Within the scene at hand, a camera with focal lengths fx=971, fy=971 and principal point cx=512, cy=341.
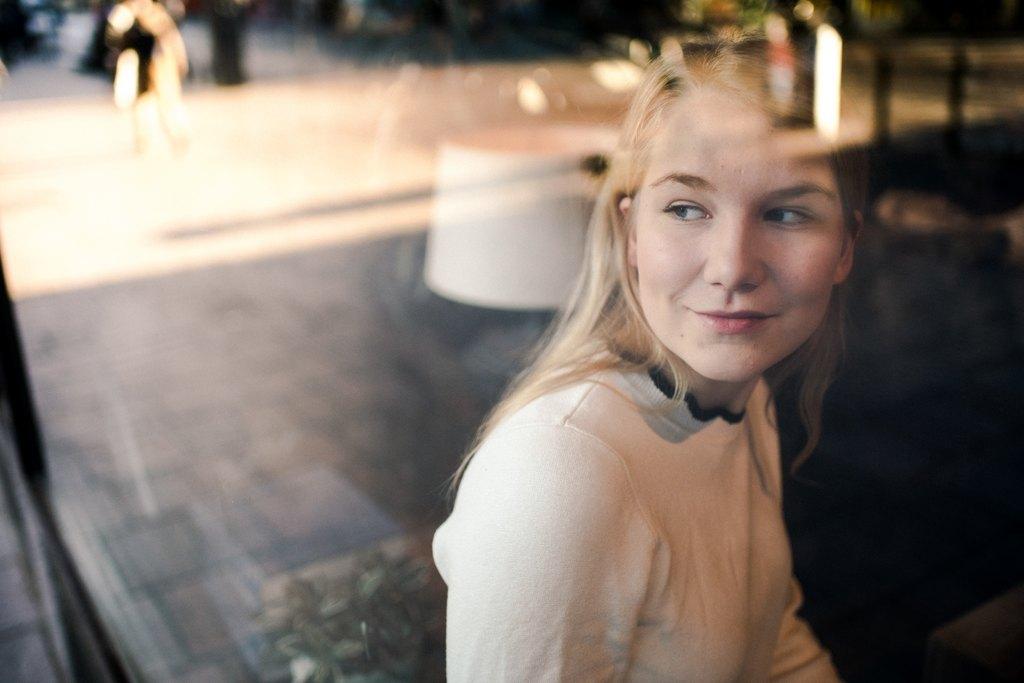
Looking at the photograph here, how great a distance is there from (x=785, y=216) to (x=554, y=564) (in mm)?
257

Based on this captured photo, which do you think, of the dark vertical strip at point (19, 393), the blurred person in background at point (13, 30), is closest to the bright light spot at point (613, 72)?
the blurred person in background at point (13, 30)

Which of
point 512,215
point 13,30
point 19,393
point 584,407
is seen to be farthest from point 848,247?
point 19,393

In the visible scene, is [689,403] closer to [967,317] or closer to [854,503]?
[854,503]

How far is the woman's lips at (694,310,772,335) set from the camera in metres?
0.61

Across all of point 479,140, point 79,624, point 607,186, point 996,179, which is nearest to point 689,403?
point 607,186

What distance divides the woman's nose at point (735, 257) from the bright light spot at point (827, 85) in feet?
0.30

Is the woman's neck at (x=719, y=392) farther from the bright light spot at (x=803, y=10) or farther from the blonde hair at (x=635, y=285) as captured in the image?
the bright light spot at (x=803, y=10)

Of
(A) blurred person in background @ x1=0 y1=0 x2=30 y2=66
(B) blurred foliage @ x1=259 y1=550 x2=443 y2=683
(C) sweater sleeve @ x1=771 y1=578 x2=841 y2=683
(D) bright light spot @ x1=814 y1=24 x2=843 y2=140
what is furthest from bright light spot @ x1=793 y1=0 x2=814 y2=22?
(A) blurred person in background @ x1=0 y1=0 x2=30 y2=66

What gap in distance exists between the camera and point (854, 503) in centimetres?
160

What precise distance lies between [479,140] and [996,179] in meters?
0.98

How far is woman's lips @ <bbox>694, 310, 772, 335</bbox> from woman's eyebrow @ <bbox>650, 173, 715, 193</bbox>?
8cm

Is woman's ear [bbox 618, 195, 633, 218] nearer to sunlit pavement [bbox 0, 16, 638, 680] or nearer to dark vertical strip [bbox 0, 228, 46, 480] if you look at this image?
sunlit pavement [bbox 0, 16, 638, 680]

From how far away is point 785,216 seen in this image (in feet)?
1.94

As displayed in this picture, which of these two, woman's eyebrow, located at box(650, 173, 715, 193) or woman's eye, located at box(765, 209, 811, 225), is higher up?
woman's eyebrow, located at box(650, 173, 715, 193)
